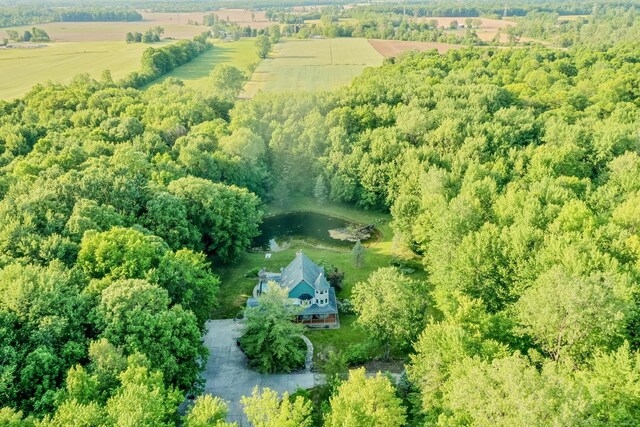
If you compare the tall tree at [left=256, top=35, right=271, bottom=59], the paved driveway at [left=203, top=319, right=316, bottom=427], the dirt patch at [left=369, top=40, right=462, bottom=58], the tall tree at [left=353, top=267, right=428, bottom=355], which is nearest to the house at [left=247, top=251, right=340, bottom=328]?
the paved driveway at [left=203, top=319, right=316, bottom=427]

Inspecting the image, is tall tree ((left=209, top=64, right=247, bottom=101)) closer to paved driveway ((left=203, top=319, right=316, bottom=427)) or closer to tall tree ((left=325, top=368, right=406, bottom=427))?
paved driveway ((left=203, top=319, right=316, bottom=427))

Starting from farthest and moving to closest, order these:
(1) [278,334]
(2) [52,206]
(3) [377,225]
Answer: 1. (3) [377,225]
2. (2) [52,206]
3. (1) [278,334]

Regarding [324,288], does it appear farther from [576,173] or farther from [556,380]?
[576,173]

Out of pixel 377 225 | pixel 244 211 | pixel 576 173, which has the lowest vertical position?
pixel 377 225

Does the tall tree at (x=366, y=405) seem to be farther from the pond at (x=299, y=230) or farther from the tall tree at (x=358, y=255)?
the pond at (x=299, y=230)

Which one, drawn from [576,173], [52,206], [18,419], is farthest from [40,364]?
[576,173]

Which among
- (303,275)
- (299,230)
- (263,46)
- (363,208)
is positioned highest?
(263,46)

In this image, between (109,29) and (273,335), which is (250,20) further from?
(273,335)

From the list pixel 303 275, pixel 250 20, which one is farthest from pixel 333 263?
pixel 250 20
